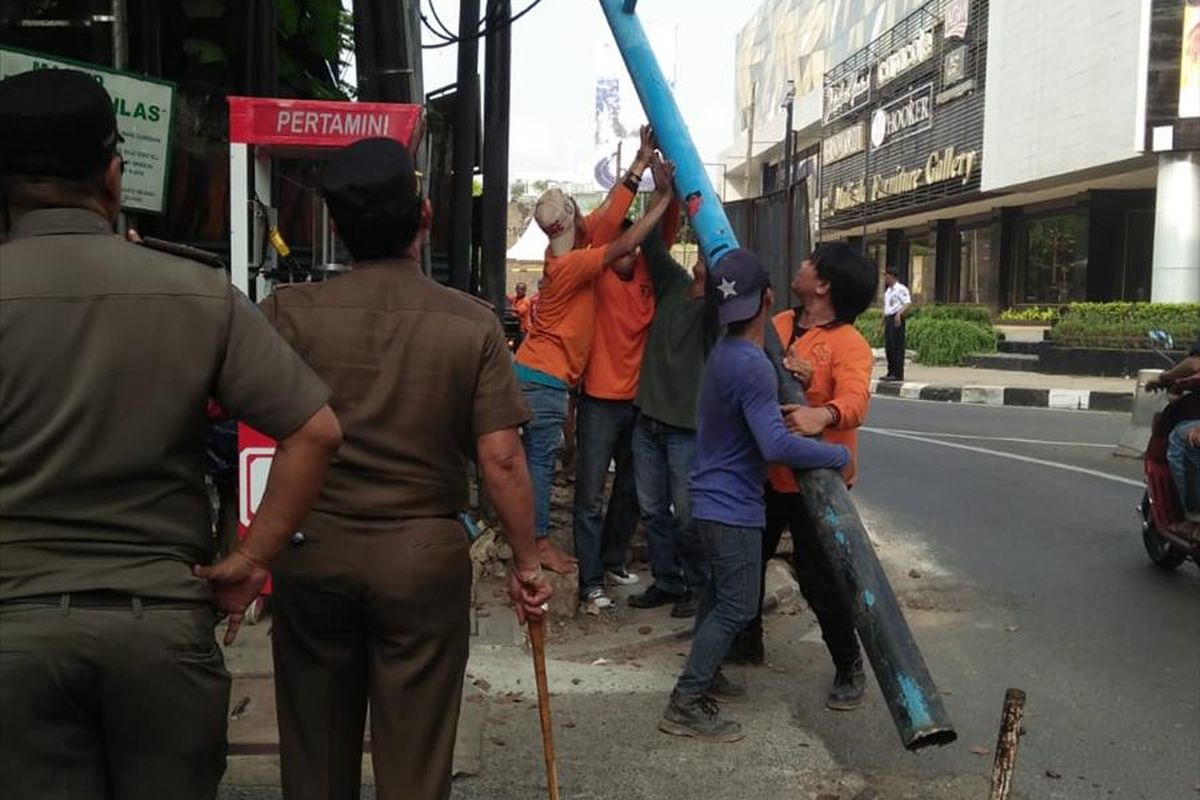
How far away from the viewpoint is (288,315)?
9.16ft

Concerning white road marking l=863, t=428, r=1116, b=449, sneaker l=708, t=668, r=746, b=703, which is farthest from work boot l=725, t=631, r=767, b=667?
white road marking l=863, t=428, r=1116, b=449

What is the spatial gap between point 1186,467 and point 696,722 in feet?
12.6

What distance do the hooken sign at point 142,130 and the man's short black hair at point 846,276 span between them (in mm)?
3013

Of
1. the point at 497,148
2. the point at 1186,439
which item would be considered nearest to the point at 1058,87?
the point at 497,148

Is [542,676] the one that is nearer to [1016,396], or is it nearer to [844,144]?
[1016,396]

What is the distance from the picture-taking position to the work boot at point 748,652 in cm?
516

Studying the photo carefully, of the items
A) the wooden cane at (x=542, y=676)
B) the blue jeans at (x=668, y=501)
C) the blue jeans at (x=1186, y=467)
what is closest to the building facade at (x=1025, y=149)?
the blue jeans at (x=1186, y=467)

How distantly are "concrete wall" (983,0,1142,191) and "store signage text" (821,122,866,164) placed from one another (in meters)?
8.81

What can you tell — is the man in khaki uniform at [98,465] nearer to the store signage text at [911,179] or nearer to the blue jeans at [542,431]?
the blue jeans at [542,431]

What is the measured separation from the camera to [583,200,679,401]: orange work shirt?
5629 millimetres

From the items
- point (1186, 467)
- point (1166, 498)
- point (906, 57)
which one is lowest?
point (1166, 498)

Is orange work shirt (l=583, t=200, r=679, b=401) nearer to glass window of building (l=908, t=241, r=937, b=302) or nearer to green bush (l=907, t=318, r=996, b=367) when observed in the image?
green bush (l=907, t=318, r=996, b=367)

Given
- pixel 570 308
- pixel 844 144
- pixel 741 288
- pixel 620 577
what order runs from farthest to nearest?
pixel 844 144, pixel 620 577, pixel 570 308, pixel 741 288

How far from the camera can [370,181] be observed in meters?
2.71
